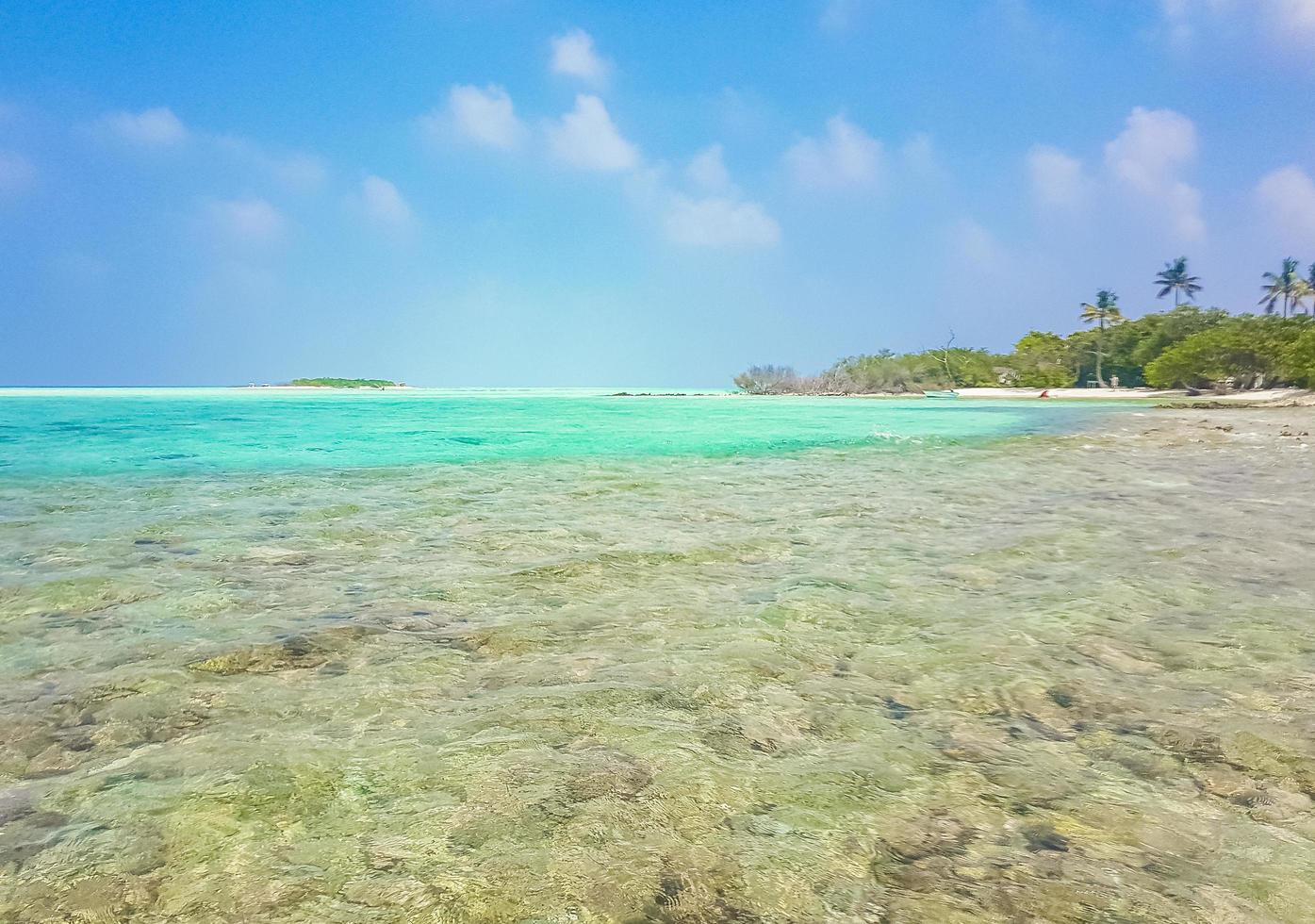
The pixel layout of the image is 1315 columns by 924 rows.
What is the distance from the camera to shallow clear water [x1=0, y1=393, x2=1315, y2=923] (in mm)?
1759

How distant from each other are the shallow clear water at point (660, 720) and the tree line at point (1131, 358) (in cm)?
5233

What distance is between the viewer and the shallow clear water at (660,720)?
1759 mm

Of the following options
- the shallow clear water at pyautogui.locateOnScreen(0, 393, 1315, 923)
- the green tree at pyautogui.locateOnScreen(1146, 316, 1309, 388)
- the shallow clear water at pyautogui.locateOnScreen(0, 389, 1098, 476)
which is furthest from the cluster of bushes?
the shallow clear water at pyautogui.locateOnScreen(0, 393, 1315, 923)

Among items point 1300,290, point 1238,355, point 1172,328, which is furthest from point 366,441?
point 1300,290

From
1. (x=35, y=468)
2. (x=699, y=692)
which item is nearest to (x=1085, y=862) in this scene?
(x=699, y=692)

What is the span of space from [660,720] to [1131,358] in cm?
7613

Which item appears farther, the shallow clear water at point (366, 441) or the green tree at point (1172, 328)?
the green tree at point (1172, 328)

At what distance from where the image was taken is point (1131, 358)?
6475cm

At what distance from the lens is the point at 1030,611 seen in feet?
13.3

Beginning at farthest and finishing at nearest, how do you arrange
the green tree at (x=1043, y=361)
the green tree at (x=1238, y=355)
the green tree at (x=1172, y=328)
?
the green tree at (x=1043, y=361)
the green tree at (x=1172, y=328)
the green tree at (x=1238, y=355)

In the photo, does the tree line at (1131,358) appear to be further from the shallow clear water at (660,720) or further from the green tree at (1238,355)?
the shallow clear water at (660,720)

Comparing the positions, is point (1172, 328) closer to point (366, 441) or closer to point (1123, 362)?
point (1123, 362)

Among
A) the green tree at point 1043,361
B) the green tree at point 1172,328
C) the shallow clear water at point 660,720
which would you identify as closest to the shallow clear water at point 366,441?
the shallow clear water at point 660,720

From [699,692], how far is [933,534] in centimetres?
400
